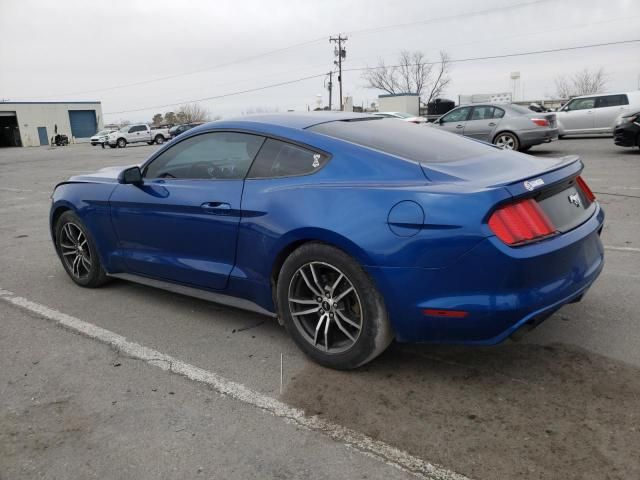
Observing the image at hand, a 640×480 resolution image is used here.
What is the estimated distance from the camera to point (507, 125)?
14.7 meters

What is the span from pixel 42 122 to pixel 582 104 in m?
61.2

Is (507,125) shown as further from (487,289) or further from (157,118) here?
(157,118)

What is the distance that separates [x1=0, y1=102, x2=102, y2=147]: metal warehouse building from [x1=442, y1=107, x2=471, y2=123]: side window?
188 feet

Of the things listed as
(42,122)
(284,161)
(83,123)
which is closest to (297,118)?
(284,161)

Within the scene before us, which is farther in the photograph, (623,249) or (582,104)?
(582,104)

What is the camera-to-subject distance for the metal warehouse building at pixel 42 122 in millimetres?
62531

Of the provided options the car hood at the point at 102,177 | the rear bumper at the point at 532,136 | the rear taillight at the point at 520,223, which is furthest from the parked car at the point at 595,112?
the rear taillight at the point at 520,223

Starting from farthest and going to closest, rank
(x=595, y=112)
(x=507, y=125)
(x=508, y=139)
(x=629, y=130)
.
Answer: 1. (x=595, y=112)
2. (x=508, y=139)
3. (x=507, y=125)
4. (x=629, y=130)

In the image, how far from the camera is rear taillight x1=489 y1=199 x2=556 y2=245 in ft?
8.96

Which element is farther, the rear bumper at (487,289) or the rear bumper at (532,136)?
the rear bumper at (532,136)

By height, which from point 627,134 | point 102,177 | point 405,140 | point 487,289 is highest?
point 405,140

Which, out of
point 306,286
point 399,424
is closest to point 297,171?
point 306,286

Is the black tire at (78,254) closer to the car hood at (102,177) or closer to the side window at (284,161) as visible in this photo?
the car hood at (102,177)

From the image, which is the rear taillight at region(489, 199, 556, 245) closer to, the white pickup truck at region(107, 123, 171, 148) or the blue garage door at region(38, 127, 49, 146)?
the white pickup truck at region(107, 123, 171, 148)
